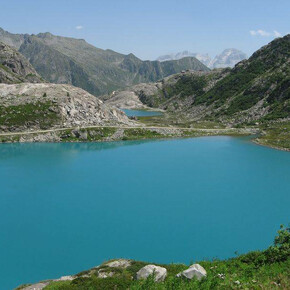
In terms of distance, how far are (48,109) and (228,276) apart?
13167cm

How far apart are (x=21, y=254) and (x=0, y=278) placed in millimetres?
4957

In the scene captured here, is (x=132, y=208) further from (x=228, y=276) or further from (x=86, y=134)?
(x=86, y=134)

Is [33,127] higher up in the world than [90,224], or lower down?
higher up

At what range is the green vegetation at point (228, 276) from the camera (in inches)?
839

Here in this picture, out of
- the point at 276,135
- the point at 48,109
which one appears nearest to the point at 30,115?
the point at 48,109

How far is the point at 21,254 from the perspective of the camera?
41.5m

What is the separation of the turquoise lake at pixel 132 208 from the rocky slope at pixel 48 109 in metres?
31.9

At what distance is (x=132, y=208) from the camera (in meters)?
57.5

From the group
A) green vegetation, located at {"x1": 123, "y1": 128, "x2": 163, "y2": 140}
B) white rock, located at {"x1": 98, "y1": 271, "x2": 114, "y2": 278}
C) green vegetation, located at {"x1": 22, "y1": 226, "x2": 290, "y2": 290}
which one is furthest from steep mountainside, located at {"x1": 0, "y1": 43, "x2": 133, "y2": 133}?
green vegetation, located at {"x1": 22, "y1": 226, "x2": 290, "y2": 290}

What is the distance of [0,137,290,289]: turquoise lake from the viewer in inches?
1651

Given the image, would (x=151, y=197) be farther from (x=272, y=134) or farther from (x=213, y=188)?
(x=272, y=134)

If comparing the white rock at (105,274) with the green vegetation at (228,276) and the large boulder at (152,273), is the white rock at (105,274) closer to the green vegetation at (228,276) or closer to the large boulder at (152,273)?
the green vegetation at (228,276)

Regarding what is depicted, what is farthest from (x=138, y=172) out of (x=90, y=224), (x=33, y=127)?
(x=33, y=127)

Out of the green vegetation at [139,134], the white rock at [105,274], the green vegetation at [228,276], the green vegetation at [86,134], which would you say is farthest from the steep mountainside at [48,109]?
the green vegetation at [228,276]
